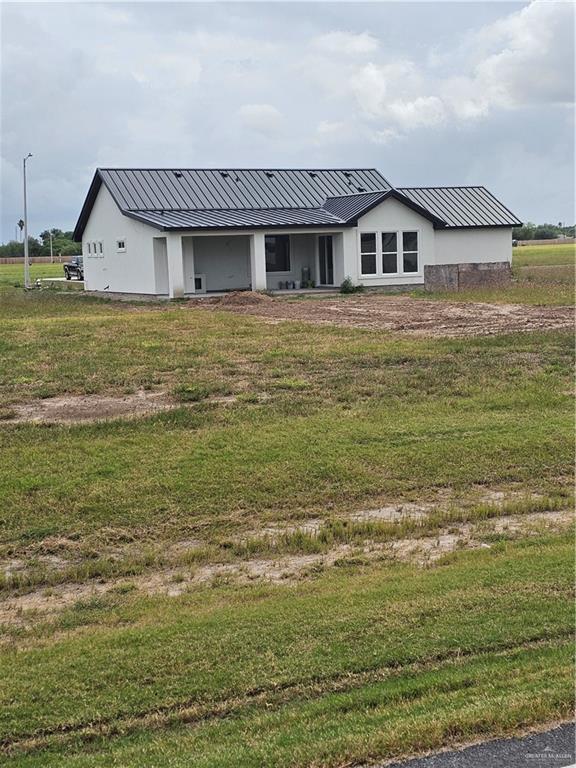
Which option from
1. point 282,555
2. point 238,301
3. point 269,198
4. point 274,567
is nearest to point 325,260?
point 269,198

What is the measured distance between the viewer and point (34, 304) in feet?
104

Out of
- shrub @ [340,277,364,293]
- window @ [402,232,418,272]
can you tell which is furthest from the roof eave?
window @ [402,232,418,272]

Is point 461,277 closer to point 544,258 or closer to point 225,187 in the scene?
point 225,187

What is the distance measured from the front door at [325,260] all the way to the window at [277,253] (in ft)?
4.10

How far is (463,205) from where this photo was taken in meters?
39.2

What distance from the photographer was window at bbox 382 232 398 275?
36.1 meters

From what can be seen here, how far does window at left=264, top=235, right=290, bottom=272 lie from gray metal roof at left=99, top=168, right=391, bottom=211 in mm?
1361

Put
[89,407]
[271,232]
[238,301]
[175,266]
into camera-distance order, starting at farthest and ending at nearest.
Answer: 1. [271,232]
2. [175,266]
3. [238,301]
4. [89,407]

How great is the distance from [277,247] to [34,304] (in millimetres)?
9958

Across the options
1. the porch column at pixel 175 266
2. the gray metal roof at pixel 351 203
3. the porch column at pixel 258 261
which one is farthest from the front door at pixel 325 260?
the porch column at pixel 175 266

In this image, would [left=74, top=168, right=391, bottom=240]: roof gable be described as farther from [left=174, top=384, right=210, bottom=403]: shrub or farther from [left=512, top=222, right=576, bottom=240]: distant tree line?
[left=512, top=222, right=576, bottom=240]: distant tree line

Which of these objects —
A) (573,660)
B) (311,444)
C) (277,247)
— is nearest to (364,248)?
(277,247)

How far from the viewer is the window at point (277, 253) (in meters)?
37.0

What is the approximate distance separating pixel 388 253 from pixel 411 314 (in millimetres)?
13039
